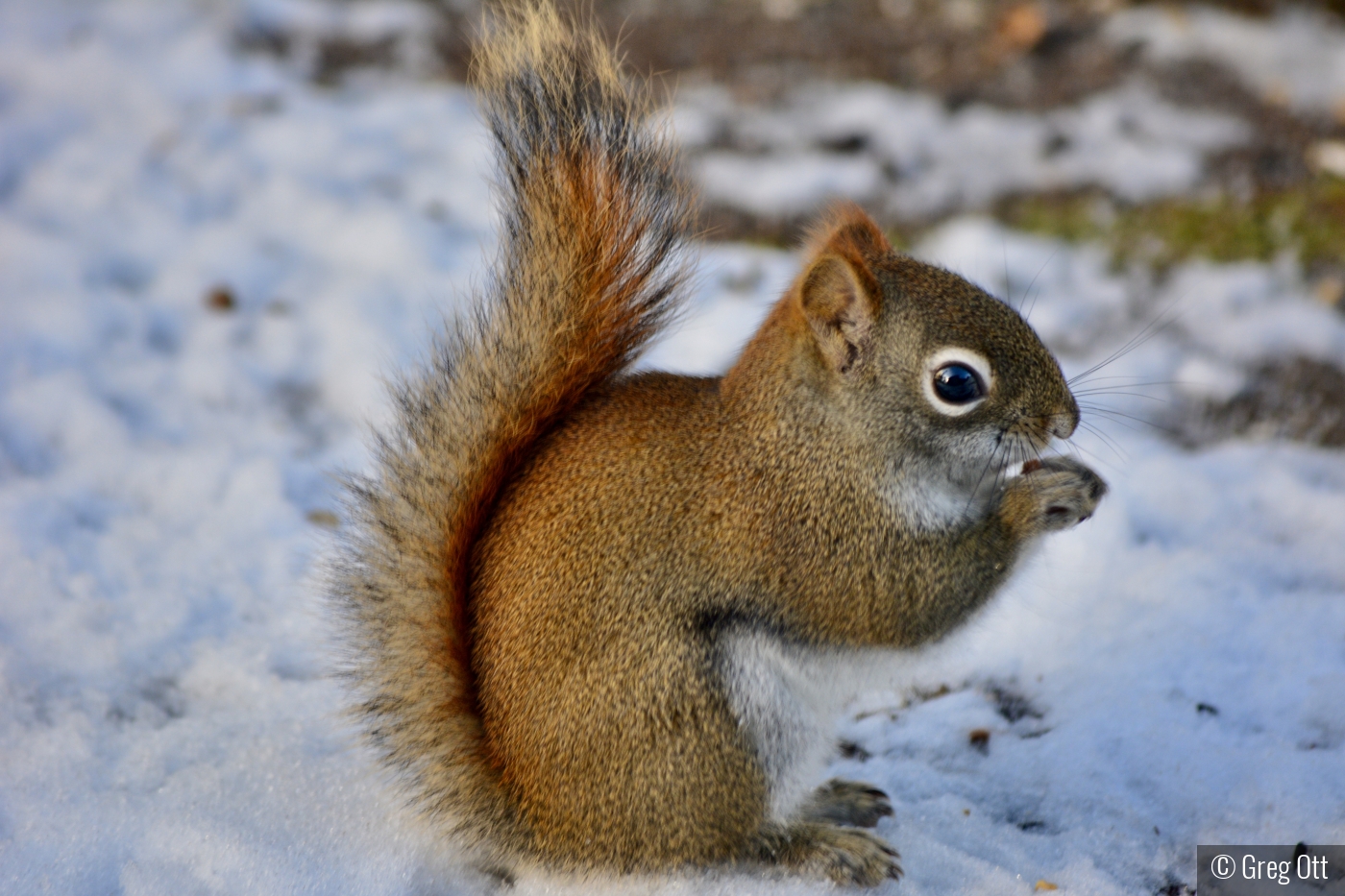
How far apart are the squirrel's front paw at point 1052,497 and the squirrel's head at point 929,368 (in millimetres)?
52

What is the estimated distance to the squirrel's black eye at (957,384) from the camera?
150cm

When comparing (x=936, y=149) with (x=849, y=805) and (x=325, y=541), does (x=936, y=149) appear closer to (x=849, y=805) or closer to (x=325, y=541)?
(x=325, y=541)

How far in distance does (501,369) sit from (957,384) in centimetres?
61

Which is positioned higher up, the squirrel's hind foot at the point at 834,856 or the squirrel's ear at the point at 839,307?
the squirrel's ear at the point at 839,307

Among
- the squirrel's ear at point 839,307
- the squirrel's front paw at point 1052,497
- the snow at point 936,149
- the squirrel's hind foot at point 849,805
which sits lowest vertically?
the squirrel's hind foot at point 849,805

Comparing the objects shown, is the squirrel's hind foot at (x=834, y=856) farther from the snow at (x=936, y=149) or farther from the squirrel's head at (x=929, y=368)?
the snow at (x=936, y=149)

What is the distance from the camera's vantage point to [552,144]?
150cm

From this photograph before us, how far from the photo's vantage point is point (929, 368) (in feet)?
4.95

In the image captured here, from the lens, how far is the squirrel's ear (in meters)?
1.51

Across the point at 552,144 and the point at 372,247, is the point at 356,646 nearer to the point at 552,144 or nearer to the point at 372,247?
the point at 552,144

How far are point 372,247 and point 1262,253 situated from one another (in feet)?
8.14

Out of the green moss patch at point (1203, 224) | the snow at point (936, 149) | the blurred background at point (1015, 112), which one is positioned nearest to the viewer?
the green moss patch at point (1203, 224)

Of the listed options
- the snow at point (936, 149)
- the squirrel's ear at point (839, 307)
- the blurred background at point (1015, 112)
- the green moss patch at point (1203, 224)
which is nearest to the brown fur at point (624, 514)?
the squirrel's ear at point (839, 307)

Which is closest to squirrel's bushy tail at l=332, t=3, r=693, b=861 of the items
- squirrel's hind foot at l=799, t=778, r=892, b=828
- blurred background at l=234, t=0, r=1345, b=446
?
squirrel's hind foot at l=799, t=778, r=892, b=828
